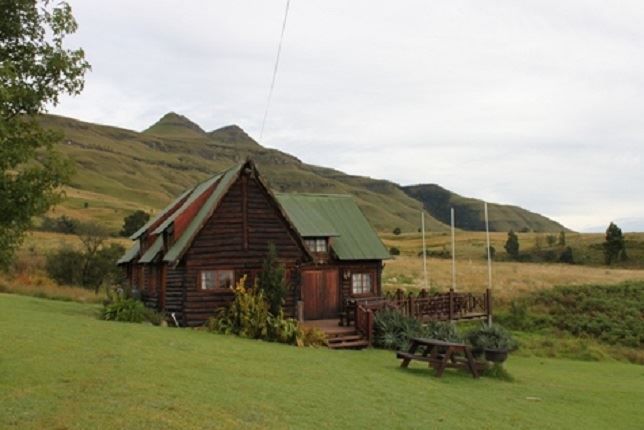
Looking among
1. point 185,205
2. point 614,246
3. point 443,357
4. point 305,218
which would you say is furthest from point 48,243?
point 614,246

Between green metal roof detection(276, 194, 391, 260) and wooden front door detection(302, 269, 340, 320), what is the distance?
4.58 feet

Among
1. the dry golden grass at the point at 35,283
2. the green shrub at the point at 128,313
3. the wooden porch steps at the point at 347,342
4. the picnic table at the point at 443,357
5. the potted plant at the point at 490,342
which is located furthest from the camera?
the dry golden grass at the point at 35,283

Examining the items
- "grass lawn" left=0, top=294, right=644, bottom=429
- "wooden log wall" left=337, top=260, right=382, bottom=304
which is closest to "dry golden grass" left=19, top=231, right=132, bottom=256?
"wooden log wall" left=337, top=260, right=382, bottom=304

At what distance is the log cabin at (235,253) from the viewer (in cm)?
2789

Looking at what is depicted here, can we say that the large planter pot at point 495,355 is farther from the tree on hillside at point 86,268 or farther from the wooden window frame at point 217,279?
the tree on hillside at point 86,268

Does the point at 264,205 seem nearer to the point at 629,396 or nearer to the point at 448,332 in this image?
the point at 448,332

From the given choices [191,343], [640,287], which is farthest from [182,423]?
[640,287]

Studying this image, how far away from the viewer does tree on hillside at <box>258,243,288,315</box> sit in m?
27.3

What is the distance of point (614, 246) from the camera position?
81250 mm

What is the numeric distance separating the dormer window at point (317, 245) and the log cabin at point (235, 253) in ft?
0.18

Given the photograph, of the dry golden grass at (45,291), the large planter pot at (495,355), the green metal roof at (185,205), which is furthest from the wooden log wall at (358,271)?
the dry golden grass at (45,291)

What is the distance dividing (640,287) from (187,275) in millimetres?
38990

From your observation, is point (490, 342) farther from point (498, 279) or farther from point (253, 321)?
point (498, 279)

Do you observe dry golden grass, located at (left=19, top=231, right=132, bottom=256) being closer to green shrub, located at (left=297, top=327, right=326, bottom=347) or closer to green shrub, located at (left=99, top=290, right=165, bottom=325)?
green shrub, located at (left=99, top=290, right=165, bottom=325)
